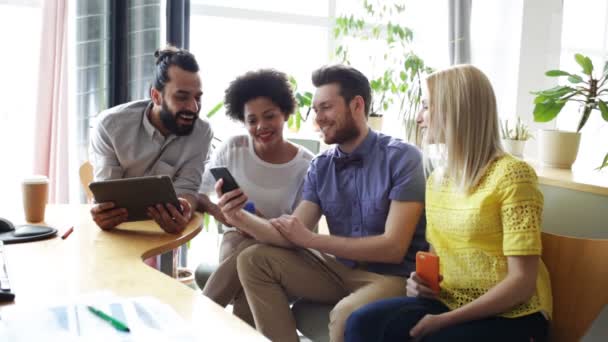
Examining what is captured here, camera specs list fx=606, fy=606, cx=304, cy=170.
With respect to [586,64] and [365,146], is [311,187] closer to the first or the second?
[365,146]

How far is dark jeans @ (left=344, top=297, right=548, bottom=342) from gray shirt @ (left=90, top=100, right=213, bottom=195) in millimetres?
892

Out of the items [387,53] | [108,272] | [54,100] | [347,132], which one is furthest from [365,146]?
[387,53]

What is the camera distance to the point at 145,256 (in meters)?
1.55

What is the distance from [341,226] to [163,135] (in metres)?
0.79

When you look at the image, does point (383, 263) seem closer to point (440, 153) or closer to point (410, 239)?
point (410, 239)

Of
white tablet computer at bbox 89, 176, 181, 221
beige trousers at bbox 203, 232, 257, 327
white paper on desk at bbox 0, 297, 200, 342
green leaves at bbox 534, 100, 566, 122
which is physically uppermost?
green leaves at bbox 534, 100, 566, 122

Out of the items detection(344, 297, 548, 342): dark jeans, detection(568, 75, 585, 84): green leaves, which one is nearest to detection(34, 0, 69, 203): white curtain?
detection(344, 297, 548, 342): dark jeans

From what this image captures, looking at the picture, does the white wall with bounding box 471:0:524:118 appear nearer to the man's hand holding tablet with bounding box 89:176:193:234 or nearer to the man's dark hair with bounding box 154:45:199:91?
the man's dark hair with bounding box 154:45:199:91

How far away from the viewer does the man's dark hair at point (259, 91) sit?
2395 millimetres

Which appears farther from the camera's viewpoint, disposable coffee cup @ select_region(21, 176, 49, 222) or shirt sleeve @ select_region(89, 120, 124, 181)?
shirt sleeve @ select_region(89, 120, 124, 181)

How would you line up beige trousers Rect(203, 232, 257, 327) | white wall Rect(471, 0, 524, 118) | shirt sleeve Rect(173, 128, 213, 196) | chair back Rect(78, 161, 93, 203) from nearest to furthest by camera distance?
beige trousers Rect(203, 232, 257, 327), shirt sleeve Rect(173, 128, 213, 196), chair back Rect(78, 161, 93, 203), white wall Rect(471, 0, 524, 118)

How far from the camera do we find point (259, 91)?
2.39m

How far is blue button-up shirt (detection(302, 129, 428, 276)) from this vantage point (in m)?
2.01

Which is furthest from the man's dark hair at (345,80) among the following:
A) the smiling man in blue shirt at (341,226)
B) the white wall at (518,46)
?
the white wall at (518,46)
